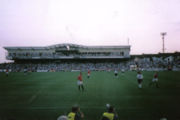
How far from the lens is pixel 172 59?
59.7m

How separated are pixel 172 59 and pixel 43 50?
60071 mm

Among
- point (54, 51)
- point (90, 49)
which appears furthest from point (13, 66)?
point (90, 49)

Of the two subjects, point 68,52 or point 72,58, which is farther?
point 68,52

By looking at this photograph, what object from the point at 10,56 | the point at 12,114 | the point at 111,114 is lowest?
the point at 12,114

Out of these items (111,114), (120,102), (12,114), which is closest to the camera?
(111,114)

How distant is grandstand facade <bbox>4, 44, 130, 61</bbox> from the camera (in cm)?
5900

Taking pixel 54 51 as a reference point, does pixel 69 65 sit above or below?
below

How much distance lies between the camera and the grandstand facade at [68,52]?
194 feet

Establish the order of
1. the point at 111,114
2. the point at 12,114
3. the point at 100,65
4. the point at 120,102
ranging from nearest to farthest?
1. the point at 111,114
2. the point at 12,114
3. the point at 120,102
4. the point at 100,65

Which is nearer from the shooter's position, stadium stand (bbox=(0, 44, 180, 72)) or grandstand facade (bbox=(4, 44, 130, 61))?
stadium stand (bbox=(0, 44, 180, 72))

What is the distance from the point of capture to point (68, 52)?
60.2 meters

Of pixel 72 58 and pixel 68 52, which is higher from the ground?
pixel 68 52

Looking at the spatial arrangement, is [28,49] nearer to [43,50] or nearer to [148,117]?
[43,50]

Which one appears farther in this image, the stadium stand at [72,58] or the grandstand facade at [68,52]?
the grandstand facade at [68,52]
